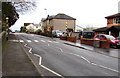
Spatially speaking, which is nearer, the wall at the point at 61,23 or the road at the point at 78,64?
the road at the point at 78,64

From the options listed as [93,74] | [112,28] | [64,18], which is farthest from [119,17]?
[64,18]

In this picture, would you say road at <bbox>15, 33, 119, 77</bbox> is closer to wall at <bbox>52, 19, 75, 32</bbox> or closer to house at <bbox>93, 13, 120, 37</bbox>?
house at <bbox>93, 13, 120, 37</bbox>

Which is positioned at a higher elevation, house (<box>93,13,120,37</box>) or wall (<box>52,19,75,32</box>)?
wall (<box>52,19,75,32</box>)

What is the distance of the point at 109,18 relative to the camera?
45.9 m

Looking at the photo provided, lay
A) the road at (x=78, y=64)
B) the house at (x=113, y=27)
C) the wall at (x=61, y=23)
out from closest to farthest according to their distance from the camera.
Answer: the road at (x=78, y=64) → the house at (x=113, y=27) → the wall at (x=61, y=23)

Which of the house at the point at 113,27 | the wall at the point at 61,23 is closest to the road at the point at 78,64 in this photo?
the house at the point at 113,27

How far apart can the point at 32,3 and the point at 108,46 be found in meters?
11.1

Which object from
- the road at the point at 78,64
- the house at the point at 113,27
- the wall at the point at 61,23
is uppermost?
the wall at the point at 61,23

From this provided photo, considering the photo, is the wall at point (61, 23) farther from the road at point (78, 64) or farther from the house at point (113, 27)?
the road at point (78, 64)

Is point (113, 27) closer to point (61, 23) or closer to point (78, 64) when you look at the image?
point (78, 64)

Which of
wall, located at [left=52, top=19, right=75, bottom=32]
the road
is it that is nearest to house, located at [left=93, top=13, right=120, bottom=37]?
the road

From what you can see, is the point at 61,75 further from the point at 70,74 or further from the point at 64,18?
the point at 64,18

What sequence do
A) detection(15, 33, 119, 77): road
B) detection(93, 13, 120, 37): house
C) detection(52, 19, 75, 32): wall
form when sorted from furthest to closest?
detection(52, 19, 75, 32): wall < detection(93, 13, 120, 37): house < detection(15, 33, 119, 77): road

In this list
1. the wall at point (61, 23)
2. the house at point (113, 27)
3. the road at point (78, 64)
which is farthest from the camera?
the wall at point (61, 23)
